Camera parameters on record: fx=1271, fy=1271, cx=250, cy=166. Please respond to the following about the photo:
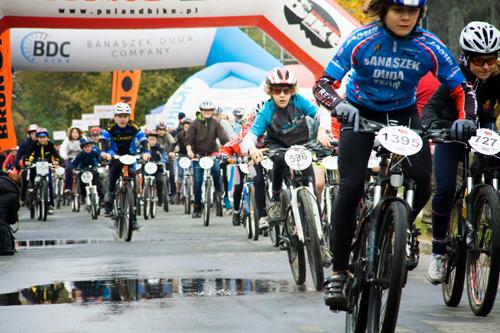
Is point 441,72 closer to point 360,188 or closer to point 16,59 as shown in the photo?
point 360,188

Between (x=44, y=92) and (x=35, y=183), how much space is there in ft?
162

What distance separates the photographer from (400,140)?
6219 millimetres

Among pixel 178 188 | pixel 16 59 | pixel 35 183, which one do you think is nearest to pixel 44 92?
pixel 16 59

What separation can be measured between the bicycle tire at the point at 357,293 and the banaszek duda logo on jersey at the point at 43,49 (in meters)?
28.8

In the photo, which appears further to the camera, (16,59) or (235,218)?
(16,59)

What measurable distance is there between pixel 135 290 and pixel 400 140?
435 centimetres

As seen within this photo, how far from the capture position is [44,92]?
244 feet

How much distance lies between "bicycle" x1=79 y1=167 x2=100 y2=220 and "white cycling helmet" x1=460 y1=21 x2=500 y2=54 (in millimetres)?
16854

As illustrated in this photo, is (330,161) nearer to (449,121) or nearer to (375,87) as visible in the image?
(449,121)

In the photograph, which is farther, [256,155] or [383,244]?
[256,155]

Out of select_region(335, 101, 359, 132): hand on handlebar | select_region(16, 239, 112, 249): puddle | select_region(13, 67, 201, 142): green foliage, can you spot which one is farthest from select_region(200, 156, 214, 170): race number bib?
select_region(13, 67, 201, 142): green foliage

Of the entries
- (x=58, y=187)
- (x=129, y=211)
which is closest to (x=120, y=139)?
(x=129, y=211)

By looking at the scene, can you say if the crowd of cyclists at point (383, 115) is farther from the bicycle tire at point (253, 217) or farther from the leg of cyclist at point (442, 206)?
the bicycle tire at point (253, 217)

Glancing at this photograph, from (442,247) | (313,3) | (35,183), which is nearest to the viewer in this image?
(442,247)
